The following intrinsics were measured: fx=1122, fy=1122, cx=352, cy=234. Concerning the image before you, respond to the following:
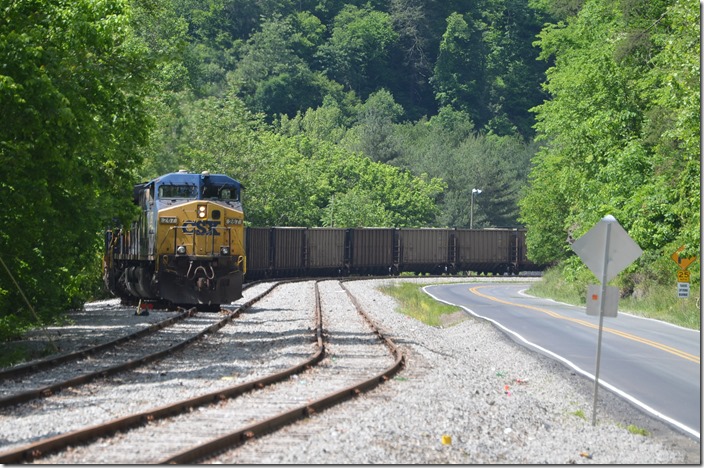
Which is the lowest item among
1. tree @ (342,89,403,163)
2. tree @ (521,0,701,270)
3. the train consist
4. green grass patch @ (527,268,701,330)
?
green grass patch @ (527,268,701,330)

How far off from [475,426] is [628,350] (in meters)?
→ 13.2

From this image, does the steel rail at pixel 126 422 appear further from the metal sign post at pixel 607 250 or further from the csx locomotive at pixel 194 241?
the csx locomotive at pixel 194 241

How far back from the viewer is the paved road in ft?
60.0

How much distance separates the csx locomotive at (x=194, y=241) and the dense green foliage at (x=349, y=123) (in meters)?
2.26

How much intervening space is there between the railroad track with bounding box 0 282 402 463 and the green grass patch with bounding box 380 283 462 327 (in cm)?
1695

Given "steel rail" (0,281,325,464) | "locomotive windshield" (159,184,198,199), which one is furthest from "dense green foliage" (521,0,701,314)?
"steel rail" (0,281,325,464)

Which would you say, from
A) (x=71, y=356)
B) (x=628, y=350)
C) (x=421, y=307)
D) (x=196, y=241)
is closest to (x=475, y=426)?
(x=71, y=356)

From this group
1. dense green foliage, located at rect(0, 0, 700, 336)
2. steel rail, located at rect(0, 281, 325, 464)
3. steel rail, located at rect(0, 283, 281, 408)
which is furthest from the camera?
dense green foliage, located at rect(0, 0, 700, 336)

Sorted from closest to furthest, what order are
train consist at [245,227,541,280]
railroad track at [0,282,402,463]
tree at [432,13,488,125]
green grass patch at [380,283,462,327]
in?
1. railroad track at [0,282,402,463]
2. green grass patch at [380,283,462,327]
3. train consist at [245,227,541,280]
4. tree at [432,13,488,125]

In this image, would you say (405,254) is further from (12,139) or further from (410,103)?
(410,103)

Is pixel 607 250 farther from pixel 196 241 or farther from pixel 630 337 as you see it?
pixel 196 241

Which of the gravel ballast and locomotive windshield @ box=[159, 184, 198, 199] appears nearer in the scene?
the gravel ballast

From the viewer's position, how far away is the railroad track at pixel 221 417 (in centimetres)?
1090

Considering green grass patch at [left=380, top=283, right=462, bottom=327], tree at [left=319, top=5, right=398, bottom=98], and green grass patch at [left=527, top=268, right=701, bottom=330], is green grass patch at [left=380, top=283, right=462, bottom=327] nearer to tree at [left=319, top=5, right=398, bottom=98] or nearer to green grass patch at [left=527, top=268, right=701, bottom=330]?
green grass patch at [left=527, top=268, right=701, bottom=330]
